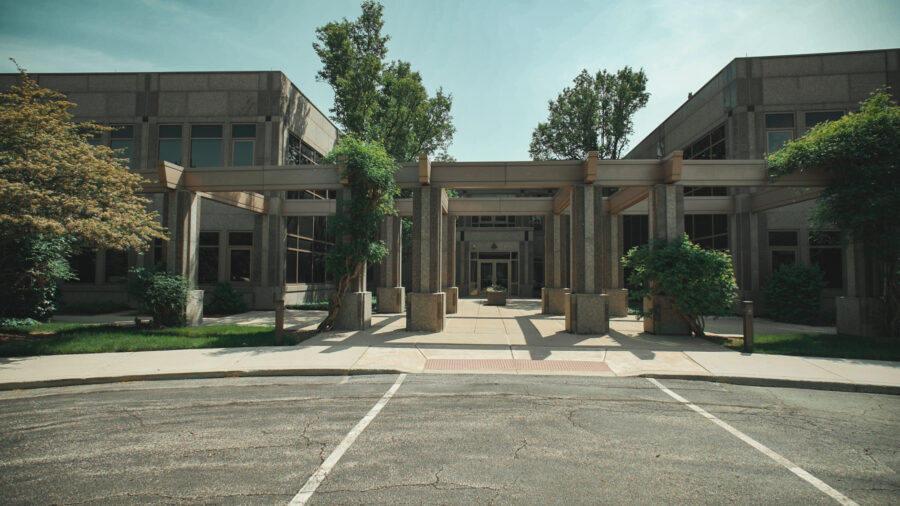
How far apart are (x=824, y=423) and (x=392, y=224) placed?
16.6 meters

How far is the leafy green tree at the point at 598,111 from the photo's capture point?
107ft

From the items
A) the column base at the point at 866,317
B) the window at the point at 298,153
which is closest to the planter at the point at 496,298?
the window at the point at 298,153

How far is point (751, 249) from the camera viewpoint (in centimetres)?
1862

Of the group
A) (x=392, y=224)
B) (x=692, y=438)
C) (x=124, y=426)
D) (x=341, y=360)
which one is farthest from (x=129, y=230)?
(x=692, y=438)

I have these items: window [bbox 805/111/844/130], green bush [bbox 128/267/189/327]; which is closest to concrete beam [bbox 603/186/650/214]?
window [bbox 805/111/844/130]

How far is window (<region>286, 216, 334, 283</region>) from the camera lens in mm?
22094

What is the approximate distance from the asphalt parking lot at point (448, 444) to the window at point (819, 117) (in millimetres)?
16363

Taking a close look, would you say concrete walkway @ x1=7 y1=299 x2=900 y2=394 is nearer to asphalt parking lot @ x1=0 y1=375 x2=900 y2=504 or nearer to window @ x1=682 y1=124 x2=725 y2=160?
asphalt parking lot @ x1=0 y1=375 x2=900 y2=504

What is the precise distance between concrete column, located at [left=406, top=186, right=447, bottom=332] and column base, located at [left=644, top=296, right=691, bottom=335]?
6.15 m

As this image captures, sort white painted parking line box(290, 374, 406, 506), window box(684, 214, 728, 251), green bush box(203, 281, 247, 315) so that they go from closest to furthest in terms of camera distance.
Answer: white painted parking line box(290, 374, 406, 506) → green bush box(203, 281, 247, 315) → window box(684, 214, 728, 251)

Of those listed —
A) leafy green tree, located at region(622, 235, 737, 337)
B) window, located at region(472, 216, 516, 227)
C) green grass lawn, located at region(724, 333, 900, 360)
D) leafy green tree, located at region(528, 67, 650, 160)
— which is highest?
leafy green tree, located at region(528, 67, 650, 160)

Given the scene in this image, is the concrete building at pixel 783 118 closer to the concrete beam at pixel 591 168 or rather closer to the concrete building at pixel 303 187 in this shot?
the concrete building at pixel 303 187

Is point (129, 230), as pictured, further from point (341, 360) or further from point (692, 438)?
point (692, 438)

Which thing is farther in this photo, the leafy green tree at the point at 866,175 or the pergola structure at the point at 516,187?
the pergola structure at the point at 516,187
